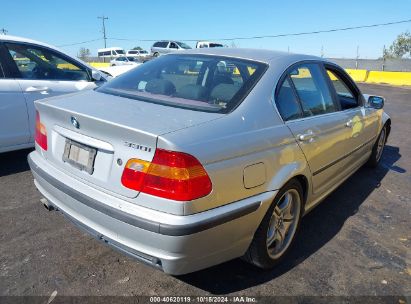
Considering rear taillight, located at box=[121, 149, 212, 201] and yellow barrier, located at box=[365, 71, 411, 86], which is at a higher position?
rear taillight, located at box=[121, 149, 212, 201]

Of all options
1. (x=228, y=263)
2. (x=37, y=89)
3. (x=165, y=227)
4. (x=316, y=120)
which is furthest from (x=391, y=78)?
(x=165, y=227)

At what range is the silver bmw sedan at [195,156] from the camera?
215 cm

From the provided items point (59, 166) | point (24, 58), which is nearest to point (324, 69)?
point (59, 166)

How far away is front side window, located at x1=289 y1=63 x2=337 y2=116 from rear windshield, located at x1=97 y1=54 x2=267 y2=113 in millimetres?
417

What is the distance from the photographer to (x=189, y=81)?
124 inches

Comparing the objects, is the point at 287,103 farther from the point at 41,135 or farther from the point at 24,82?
the point at 24,82

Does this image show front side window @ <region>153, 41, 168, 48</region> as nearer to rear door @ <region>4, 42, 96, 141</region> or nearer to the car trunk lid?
rear door @ <region>4, 42, 96, 141</region>

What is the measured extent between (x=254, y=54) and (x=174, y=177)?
161cm

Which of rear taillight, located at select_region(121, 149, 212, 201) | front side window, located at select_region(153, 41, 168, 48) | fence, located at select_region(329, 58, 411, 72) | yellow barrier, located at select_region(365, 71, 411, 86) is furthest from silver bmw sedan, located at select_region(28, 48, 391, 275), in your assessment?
fence, located at select_region(329, 58, 411, 72)

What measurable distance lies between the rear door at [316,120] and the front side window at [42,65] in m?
3.40

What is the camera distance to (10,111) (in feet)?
15.3

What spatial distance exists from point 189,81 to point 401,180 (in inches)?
144

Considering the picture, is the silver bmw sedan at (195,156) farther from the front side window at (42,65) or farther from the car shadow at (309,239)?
the front side window at (42,65)

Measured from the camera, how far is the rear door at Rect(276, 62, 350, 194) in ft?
9.82
